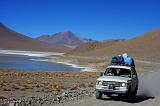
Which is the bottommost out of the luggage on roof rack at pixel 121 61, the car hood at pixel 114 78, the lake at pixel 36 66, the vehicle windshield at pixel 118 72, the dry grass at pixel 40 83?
the dry grass at pixel 40 83

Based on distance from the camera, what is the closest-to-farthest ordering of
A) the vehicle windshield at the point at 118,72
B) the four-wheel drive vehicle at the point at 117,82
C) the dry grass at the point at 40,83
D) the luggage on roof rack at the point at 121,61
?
the four-wheel drive vehicle at the point at 117,82
the vehicle windshield at the point at 118,72
the luggage on roof rack at the point at 121,61
the dry grass at the point at 40,83

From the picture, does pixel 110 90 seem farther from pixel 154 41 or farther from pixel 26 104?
pixel 154 41

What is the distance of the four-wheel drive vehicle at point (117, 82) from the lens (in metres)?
18.6

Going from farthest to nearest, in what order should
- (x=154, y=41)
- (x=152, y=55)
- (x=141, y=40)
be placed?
(x=141, y=40)
(x=154, y=41)
(x=152, y=55)

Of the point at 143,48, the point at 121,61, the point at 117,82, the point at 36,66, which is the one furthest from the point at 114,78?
the point at 143,48

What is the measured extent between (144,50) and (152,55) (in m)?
10.7

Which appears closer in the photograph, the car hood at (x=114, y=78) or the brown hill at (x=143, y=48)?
the car hood at (x=114, y=78)

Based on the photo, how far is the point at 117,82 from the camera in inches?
734

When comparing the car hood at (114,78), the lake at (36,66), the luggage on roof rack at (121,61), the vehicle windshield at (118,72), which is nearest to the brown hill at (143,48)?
the lake at (36,66)

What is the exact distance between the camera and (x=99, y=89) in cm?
1888

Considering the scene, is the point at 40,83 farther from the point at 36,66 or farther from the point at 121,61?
the point at 36,66

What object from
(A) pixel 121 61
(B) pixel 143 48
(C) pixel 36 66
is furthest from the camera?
(B) pixel 143 48

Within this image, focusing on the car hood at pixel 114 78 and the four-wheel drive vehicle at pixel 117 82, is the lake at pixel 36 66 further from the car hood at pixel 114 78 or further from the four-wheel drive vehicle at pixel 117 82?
the car hood at pixel 114 78

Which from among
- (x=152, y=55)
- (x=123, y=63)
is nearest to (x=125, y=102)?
(x=123, y=63)
